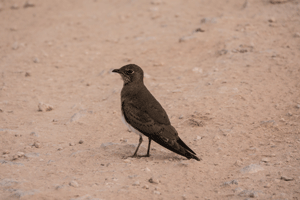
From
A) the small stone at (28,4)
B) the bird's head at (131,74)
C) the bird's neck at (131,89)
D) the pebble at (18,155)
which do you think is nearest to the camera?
the pebble at (18,155)

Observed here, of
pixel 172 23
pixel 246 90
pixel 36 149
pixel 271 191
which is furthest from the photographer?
pixel 172 23

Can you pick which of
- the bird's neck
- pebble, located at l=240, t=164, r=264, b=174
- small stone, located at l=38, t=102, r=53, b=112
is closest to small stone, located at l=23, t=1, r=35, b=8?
small stone, located at l=38, t=102, r=53, b=112

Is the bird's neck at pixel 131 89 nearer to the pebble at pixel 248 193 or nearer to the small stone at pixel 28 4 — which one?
the pebble at pixel 248 193

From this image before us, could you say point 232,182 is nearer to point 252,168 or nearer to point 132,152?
point 252,168

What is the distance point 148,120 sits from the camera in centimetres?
621

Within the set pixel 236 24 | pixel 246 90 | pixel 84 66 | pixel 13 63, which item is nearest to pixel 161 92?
pixel 246 90

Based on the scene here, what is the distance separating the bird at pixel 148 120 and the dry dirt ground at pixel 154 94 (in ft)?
1.07

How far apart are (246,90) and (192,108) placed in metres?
1.40

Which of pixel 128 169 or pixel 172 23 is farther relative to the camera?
pixel 172 23

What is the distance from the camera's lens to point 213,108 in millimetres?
7734

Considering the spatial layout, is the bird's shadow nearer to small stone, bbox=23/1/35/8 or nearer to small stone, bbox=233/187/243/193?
small stone, bbox=233/187/243/193

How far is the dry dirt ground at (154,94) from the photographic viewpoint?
5.43m

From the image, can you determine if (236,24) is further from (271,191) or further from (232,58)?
(271,191)

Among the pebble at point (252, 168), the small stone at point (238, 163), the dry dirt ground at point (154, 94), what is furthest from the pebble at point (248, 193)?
the small stone at point (238, 163)
